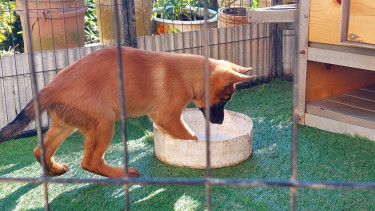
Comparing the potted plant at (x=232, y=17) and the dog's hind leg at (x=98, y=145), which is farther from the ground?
the potted plant at (x=232, y=17)

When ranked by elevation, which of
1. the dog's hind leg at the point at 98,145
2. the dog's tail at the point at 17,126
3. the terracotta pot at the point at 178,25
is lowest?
the dog's hind leg at the point at 98,145

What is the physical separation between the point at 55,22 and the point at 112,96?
8.08ft

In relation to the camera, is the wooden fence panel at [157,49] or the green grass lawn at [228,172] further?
the wooden fence panel at [157,49]

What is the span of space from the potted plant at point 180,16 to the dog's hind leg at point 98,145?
2.92 m

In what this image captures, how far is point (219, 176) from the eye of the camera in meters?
3.36

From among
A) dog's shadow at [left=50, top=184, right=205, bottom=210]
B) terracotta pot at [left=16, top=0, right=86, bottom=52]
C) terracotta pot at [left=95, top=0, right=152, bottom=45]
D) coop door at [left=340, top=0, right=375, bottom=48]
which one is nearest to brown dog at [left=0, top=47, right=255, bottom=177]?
dog's shadow at [left=50, top=184, right=205, bottom=210]

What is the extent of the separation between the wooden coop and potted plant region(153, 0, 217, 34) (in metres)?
1.82

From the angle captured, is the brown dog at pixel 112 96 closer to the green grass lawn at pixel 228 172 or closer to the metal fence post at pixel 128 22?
the green grass lawn at pixel 228 172

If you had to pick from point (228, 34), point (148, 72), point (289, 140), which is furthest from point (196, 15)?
point (148, 72)

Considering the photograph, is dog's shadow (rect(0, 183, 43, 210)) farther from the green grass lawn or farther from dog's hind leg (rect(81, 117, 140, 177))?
dog's hind leg (rect(81, 117, 140, 177))

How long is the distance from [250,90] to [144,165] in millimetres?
2159

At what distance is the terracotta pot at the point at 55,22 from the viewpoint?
5074 millimetres

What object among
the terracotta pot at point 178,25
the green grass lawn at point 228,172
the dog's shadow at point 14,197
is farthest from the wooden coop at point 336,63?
the dog's shadow at point 14,197

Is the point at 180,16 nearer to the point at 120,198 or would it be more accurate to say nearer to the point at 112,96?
the point at 112,96
